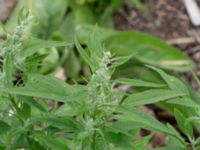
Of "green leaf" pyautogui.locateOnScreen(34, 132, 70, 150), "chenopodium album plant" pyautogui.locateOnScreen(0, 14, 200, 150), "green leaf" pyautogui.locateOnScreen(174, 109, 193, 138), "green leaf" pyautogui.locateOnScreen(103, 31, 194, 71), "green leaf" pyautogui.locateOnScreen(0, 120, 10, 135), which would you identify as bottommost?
"green leaf" pyautogui.locateOnScreen(103, 31, 194, 71)

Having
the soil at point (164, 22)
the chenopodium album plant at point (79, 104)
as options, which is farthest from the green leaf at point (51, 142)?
the soil at point (164, 22)

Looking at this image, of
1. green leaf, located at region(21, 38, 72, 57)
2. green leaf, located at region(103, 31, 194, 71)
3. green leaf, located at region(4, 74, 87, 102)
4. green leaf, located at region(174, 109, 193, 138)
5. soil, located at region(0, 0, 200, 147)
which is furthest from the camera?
soil, located at region(0, 0, 200, 147)

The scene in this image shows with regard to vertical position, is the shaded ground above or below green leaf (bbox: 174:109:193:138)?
below

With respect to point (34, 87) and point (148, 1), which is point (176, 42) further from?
point (34, 87)

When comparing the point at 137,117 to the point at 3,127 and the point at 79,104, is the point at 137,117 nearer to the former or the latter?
the point at 79,104

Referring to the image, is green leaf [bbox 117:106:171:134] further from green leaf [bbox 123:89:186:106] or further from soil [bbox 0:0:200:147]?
soil [bbox 0:0:200:147]

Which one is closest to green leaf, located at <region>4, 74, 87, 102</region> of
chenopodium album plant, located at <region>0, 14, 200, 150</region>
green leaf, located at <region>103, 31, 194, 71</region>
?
chenopodium album plant, located at <region>0, 14, 200, 150</region>

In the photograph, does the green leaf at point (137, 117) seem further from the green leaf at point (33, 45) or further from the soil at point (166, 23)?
the soil at point (166, 23)

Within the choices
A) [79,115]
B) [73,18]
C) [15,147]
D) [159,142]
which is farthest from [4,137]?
[73,18]
